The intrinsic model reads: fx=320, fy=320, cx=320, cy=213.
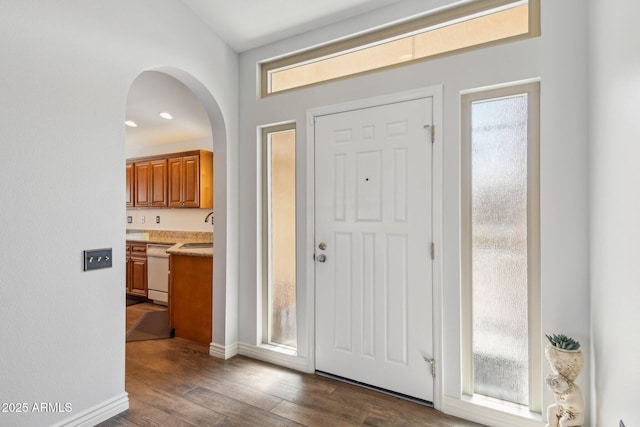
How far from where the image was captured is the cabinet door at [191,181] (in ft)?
14.6

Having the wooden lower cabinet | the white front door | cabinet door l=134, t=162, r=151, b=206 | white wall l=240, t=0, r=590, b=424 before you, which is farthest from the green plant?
cabinet door l=134, t=162, r=151, b=206

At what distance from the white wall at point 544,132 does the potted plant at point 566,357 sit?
0.20 meters

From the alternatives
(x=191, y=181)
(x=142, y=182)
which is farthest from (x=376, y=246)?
(x=142, y=182)

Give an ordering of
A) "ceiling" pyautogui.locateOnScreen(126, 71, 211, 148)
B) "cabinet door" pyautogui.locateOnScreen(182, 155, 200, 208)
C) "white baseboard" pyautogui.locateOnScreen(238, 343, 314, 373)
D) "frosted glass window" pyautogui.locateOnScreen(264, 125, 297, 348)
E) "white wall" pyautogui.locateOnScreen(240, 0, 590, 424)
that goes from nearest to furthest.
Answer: "white wall" pyautogui.locateOnScreen(240, 0, 590, 424) → "white baseboard" pyautogui.locateOnScreen(238, 343, 314, 373) → "frosted glass window" pyautogui.locateOnScreen(264, 125, 297, 348) → "ceiling" pyautogui.locateOnScreen(126, 71, 211, 148) → "cabinet door" pyautogui.locateOnScreen(182, 155, 200, 208)

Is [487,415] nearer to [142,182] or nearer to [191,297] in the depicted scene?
[191,297]

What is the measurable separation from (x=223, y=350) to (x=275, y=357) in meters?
0.49

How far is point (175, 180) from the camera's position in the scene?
15.3 ft

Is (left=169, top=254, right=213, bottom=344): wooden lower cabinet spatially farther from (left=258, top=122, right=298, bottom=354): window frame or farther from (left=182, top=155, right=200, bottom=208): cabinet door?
(left=182, top=155, right=200, bottom=208): cabinet door

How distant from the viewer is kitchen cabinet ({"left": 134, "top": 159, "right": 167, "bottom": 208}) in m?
4.81

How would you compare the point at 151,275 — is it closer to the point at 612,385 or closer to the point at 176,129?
the point at 176,129

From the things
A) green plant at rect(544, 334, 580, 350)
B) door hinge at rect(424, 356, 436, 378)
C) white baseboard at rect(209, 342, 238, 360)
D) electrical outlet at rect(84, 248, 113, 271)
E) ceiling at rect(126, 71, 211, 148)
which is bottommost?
white baseboard at rect(209, 342, 238, 360)

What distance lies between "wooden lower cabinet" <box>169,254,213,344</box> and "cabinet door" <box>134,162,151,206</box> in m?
2.22

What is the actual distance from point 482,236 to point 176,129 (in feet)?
13.9

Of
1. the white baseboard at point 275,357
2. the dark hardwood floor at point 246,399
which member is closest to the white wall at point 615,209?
the dark hardwood floor at point 246,399
